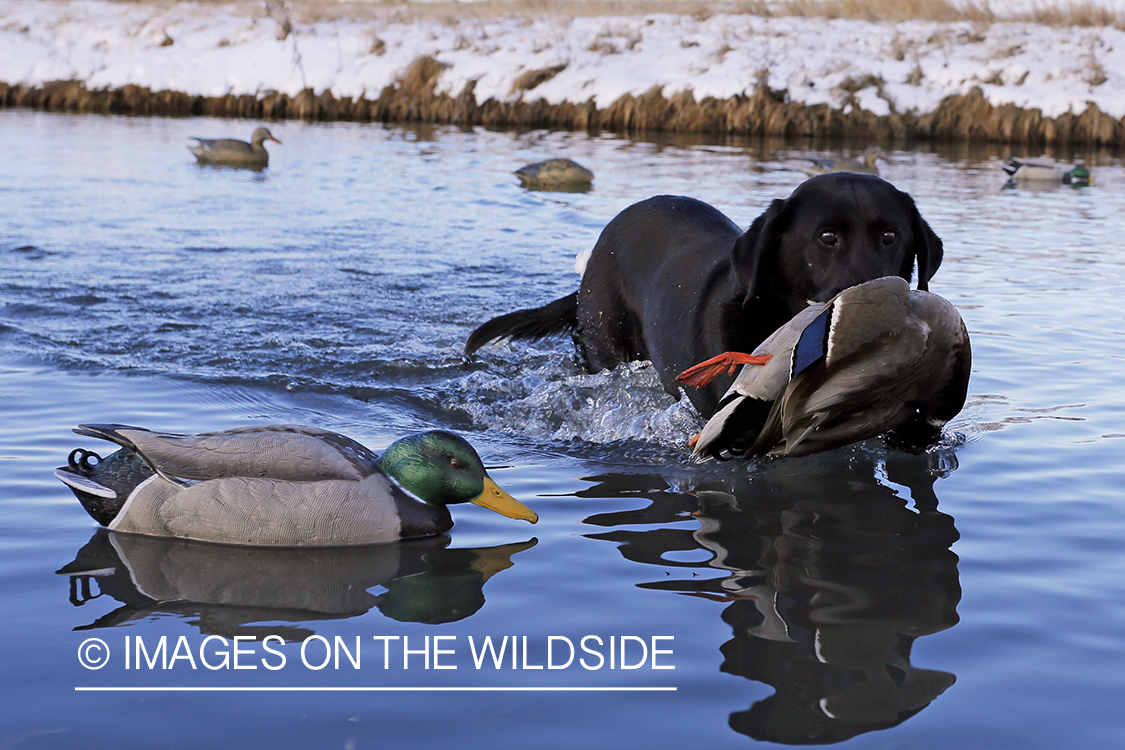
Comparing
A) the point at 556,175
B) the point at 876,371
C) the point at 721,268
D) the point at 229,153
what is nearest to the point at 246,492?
the point at 876,371

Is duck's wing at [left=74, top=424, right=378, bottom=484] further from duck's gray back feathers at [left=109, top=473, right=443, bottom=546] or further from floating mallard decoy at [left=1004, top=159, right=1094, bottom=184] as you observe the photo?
floating mallard decoy at [left=1004, top=159, right=1094, bottom=184]

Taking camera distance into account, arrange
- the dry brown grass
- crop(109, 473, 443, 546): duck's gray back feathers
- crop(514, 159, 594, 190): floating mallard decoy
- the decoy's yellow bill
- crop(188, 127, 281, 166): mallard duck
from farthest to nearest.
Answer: the dry brown grass < crop(188, 127, 281, 166): mallard duck < crop(514, 159, 594, 190): floating mallard decoy < the decoy's yellow bill < crop(109, 473, 443, 546): duck's gray back feathers

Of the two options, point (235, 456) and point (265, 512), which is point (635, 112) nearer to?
point (235, 456)

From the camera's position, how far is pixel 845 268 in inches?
153

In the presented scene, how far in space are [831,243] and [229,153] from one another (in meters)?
12.3

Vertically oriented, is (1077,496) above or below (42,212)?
below

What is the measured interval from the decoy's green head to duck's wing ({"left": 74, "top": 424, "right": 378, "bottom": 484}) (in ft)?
0.56

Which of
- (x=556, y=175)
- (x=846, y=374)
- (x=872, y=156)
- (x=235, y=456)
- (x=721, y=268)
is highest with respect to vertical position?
(x=872, y=156)

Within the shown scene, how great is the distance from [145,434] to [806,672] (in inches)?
85.8

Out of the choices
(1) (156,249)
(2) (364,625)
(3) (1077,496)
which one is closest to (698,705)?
(2) (364,625)

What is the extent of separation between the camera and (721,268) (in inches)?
180

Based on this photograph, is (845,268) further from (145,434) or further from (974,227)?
(974,227)

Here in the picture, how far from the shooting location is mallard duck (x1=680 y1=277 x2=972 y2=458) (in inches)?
110

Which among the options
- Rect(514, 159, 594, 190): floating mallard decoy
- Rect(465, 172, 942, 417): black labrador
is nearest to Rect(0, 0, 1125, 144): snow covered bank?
Rect(514, 159, 594, 190): floating mallard decoy
